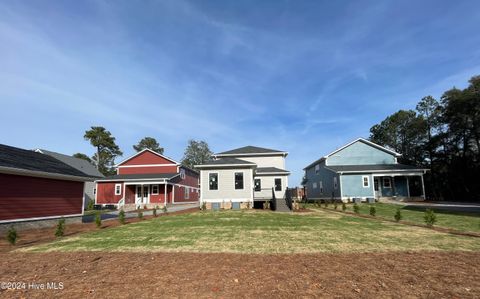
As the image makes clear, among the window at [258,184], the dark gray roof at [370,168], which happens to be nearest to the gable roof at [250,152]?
the window at [258,184]

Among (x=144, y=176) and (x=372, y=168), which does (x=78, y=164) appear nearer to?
(x=144, y=176)

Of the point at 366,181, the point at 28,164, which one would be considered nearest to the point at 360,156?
the point at 366,181

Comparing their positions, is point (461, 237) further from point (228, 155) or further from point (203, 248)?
point (228, 155)

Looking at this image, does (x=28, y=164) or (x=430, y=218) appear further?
(x=28, y=164)

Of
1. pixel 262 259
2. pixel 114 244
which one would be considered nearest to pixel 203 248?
pixel 262 259

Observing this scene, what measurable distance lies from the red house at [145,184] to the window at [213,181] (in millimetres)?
9803

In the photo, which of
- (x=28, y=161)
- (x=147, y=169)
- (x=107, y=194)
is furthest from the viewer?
(x=147, y=169)

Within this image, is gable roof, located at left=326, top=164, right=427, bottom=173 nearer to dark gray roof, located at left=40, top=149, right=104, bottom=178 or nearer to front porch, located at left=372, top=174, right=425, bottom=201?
front porch, located at left=372, top=174, right=425, bottom=201

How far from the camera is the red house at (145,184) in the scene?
3188 cm

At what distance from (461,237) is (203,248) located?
29.9ft

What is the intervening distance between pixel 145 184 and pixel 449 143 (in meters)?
43.5

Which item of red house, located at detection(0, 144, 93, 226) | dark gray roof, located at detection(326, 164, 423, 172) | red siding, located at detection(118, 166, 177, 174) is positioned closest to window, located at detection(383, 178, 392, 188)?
dark gray roof, located at detection(326, 164, 423, 172)

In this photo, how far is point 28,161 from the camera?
50.4 ft

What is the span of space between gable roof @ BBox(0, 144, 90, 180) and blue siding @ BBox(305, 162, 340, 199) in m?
25.7
